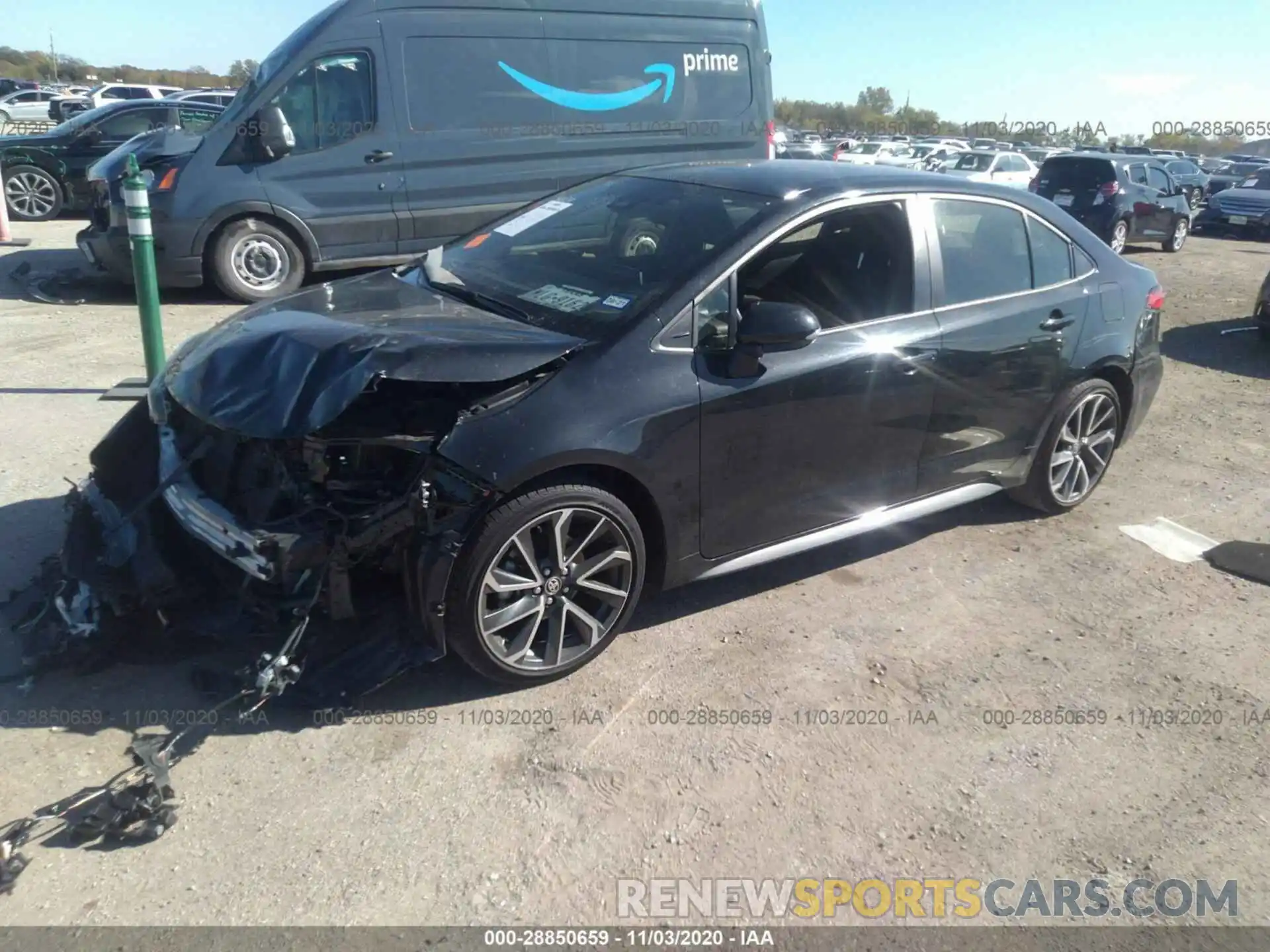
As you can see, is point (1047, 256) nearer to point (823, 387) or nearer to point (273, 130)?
point (823, 387)

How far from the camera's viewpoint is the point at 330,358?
328cm

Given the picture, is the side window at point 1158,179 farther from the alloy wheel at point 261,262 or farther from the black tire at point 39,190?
the black tire at point 39,190

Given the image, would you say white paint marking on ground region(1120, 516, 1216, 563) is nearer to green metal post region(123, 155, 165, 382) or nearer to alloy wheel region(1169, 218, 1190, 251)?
green metal post region(123, 155, 165, 382)

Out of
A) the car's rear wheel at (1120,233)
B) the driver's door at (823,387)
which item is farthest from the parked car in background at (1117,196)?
the driver's door at (823,387)

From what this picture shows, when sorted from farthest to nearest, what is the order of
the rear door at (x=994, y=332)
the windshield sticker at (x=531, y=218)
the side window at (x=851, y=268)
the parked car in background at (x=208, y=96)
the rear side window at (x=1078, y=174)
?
1. the parked car in background at (x=208, y=96)
2. the rear side window at (x=1078, y=174)
3. the windshield sticker at (x=531, y=218)
4. the rear door at (x=994, y=332)
5. the side window at (x=851, y=268)

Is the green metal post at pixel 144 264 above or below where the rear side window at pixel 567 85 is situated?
below

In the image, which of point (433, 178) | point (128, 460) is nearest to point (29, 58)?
point (433, 178)

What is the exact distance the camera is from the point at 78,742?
10.2 ft

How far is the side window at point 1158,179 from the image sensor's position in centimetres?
1681

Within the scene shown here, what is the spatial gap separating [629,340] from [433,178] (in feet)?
21.0

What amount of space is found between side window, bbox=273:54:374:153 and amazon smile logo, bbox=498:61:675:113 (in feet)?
4.19

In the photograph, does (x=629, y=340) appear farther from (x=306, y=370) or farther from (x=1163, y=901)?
(x=1163, y=901)

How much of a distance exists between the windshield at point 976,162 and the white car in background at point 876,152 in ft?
19.1

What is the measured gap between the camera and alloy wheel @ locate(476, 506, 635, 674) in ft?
11.0
